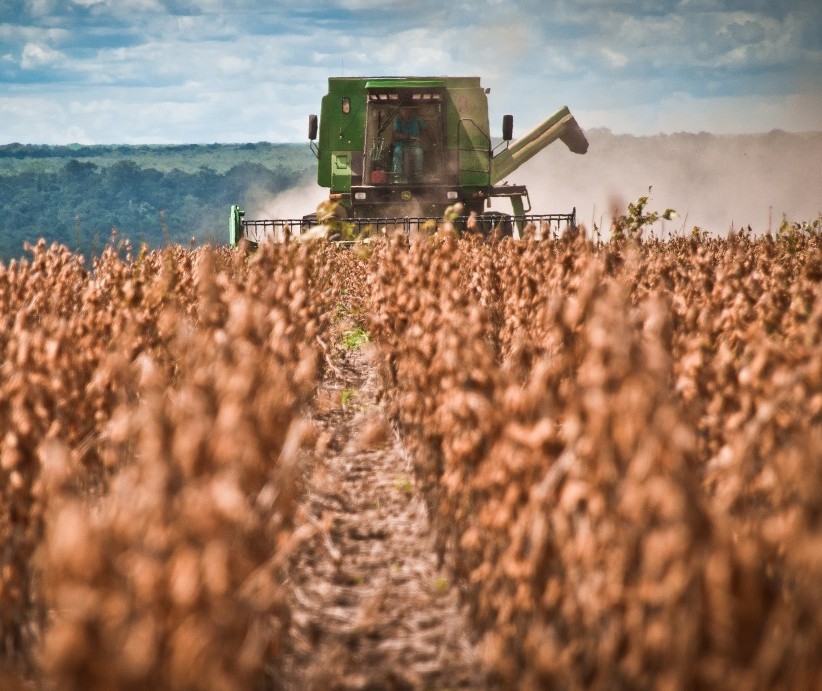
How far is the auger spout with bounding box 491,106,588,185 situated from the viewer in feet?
50.6

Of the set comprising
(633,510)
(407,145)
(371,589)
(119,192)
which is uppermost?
(119,192)

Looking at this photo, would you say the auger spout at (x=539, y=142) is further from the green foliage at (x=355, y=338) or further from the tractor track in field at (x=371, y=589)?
the tractor track in field at (x=371, y=589)

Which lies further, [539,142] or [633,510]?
[539,142]

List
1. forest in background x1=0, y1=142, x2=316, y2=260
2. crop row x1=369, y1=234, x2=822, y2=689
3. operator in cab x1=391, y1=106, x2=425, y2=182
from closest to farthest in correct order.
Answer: crop row x1=369, y1=234, x2=822, y2=689 < operator in cab x1=391, y1=106, x2=425, y2=182 < forest in background x1=0, y1=142, x2=316, y2=260

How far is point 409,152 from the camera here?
13992 millimetres

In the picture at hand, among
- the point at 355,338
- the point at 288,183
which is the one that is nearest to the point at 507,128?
the point at 355,338

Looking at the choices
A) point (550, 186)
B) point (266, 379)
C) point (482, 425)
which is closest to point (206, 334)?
point (266, 379)

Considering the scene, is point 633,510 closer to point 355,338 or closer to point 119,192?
point 355,338

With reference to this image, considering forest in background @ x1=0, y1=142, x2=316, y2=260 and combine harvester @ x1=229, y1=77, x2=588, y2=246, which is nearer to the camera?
combine harvester @ x1=229, y1=77, x2=588, y2=246

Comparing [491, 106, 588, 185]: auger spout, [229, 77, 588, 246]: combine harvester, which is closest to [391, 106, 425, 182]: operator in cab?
[229, 77, 588, 246]: combine harvester

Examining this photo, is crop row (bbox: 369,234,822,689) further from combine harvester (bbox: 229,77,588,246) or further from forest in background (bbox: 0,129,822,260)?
forest in background (bbox: 0,129,822,260)

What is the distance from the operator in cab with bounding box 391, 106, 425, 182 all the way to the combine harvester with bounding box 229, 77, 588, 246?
15 mm

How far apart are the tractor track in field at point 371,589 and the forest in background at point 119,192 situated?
173ft

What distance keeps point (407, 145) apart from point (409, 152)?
110 mm
